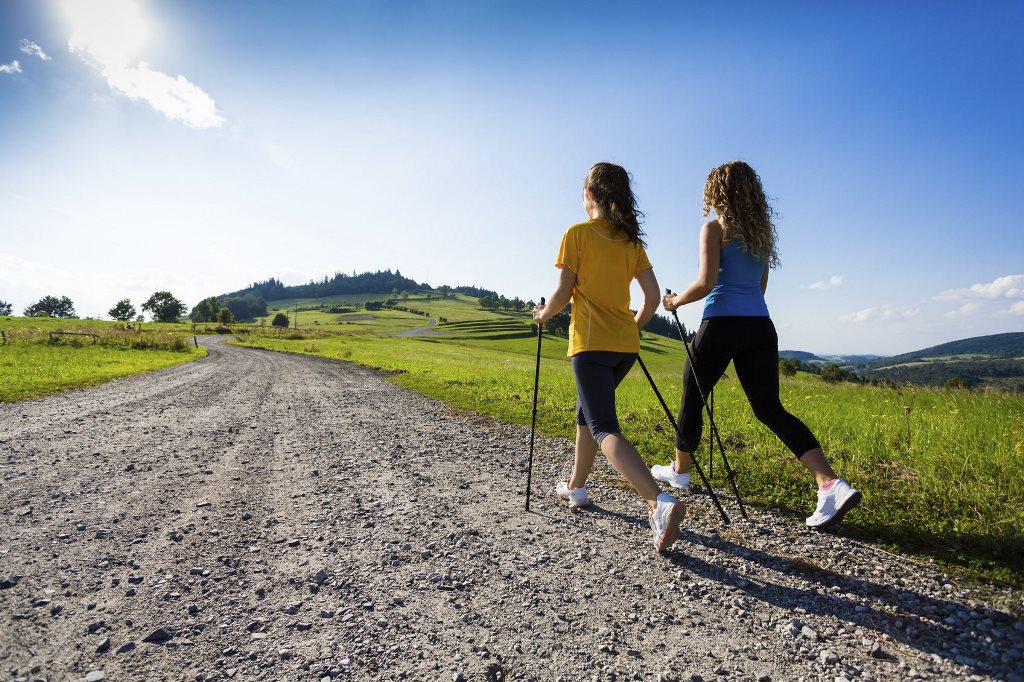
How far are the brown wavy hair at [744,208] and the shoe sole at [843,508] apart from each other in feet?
7.70

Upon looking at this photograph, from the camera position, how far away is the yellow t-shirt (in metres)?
4.46

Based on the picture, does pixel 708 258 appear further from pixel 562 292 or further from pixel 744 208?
pixel 562 292

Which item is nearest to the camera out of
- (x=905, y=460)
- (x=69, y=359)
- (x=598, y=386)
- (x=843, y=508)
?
(x=843, y=508)

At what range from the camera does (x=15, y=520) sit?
183 inches

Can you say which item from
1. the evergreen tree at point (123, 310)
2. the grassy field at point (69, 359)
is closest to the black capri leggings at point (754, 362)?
the grassy field at point (69, 359)

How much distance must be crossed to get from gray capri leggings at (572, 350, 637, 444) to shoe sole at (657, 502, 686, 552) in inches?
32.3

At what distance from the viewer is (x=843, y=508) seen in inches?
163

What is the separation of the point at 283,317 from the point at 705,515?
173 m

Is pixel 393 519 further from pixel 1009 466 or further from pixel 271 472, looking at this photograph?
pixel 1009 466

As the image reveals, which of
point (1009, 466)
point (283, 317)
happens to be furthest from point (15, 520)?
point (283, 317)

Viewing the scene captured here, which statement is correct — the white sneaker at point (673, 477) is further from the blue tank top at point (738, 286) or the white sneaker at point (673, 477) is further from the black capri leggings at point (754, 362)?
the blue tank top at point (738, 286)

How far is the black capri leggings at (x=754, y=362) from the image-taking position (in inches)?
177

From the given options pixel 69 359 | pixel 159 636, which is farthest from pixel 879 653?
pixel 69 359

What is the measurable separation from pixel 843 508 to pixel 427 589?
3.57m
